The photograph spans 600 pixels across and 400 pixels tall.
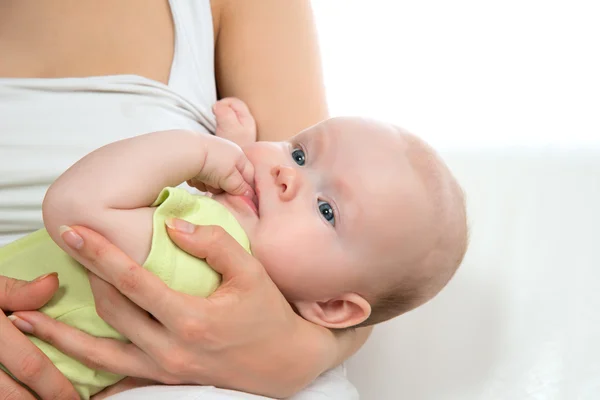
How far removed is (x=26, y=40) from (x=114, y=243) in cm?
55

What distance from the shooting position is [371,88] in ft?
6.20

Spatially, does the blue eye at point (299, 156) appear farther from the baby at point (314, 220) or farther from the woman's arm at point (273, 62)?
the woman's arm at point (273, 62)

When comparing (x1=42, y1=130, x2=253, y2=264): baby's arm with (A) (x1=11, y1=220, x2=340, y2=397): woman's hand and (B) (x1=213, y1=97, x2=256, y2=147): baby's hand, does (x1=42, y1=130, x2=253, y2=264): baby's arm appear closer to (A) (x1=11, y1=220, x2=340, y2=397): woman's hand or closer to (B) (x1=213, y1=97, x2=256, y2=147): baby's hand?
(A) (x1=11, y1=220, x2=340, y2=397): woman's hand

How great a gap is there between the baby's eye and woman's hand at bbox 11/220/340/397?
12 centimetres

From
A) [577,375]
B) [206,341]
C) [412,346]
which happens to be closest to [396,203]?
[206,341]

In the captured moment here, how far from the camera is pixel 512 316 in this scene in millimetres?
1382

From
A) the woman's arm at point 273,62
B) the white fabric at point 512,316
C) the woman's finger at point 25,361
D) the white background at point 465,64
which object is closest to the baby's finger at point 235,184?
the woman's finger at point 25,361

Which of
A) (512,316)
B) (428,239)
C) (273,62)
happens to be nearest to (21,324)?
(428,239)

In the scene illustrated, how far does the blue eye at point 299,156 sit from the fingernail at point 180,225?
0.69 ft

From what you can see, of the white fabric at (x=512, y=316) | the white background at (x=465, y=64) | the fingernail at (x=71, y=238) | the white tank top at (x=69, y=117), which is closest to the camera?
the fingernail at (x=71, y=238)

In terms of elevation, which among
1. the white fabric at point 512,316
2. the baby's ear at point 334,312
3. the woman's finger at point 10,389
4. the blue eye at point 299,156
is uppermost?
the blue eye at point 299,156

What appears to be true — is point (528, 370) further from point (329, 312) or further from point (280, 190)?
point (280, 190)

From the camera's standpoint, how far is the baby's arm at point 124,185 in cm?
80

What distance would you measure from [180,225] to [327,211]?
0.22 meters
